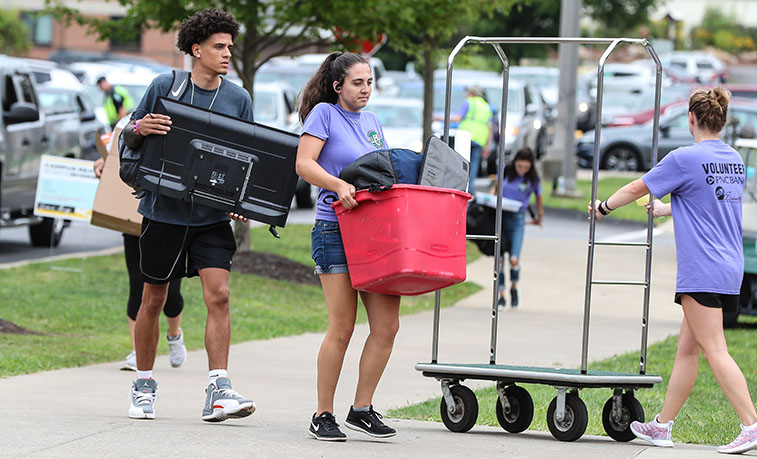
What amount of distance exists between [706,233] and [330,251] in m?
1.81

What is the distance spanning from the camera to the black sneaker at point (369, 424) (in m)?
6.42

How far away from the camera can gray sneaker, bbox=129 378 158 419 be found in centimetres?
684

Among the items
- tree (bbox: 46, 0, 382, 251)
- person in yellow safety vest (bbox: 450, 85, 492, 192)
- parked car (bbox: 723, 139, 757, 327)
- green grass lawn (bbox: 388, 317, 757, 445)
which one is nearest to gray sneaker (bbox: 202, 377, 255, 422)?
green grass lawn (bbox: 388, 317, 757, 445)

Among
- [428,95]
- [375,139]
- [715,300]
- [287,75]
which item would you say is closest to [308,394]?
[375,139]

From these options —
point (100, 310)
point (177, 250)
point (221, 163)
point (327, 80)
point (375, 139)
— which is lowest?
point (100, 310)

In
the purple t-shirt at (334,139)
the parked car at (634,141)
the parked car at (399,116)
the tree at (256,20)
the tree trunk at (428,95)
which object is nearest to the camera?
the purple t-shirt at (334,139)

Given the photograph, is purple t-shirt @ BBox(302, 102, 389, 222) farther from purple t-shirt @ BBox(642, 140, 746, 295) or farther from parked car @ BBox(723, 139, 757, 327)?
parked car @ BBox(723, 139, 757, 327)

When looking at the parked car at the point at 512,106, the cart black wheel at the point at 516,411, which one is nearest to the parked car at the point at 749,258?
the cart black wheel at the point at 516,411

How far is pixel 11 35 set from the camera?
4897 cm

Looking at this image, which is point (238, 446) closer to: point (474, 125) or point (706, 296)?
point (706, 296)

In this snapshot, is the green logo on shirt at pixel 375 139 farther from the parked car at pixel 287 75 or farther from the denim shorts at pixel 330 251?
the parked car at pixel 287 75

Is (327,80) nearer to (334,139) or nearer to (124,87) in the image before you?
(334,139)

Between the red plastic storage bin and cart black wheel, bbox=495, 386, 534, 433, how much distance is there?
1.03 meters

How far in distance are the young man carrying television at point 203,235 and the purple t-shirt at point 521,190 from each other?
21.9ft
